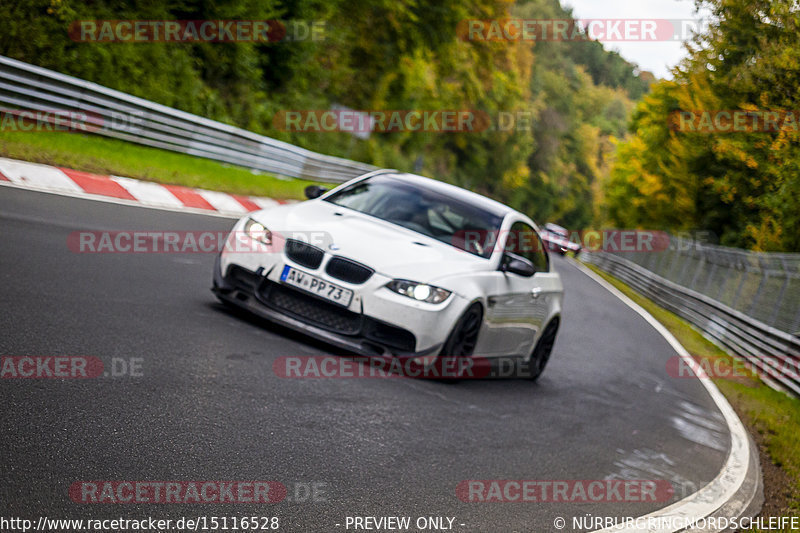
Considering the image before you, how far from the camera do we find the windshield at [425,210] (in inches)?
309

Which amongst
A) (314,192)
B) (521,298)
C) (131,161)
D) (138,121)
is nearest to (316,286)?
(314,192)

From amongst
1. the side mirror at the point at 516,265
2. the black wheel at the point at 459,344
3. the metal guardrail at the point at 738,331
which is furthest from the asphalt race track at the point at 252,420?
the metal guardrail at the point at 738,331

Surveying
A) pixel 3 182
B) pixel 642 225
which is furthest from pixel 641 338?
pixel 642 225

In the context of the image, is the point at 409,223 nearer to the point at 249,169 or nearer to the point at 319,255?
the point at 319,255

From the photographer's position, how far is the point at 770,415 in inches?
413

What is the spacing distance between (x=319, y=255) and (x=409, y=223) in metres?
1.27

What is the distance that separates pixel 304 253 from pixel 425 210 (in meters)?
1.55

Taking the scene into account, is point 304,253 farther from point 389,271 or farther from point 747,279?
point 747,279

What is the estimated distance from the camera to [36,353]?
513cm

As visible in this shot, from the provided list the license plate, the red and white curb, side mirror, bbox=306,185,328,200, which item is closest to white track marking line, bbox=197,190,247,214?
the red and white curb

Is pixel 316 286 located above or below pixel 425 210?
below

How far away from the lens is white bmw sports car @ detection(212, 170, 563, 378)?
673cm

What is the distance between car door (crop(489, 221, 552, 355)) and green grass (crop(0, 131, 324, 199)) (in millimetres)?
7813

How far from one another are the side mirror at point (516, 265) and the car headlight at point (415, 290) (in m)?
1.17
